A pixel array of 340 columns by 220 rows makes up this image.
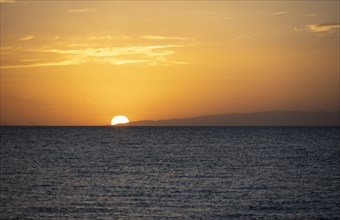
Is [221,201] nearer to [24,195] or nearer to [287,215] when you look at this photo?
[287,215]

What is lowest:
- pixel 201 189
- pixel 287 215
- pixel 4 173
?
pixel 287 215

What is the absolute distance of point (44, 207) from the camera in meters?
48.2

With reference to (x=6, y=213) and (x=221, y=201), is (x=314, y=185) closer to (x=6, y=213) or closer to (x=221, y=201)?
(x=221, y=201)

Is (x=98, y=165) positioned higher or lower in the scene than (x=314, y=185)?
higher

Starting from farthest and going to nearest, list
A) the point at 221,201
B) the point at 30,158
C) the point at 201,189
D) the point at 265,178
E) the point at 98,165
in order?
the point at 30,158 → the point at 98,165 → the point at 265,178 → the point at 201,189 → the point at 221,201

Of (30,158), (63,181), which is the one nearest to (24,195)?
(63,181)

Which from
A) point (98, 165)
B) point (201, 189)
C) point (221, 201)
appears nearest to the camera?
point (221, 201)

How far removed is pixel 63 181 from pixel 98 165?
77.4 ft

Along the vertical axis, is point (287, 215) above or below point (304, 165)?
below

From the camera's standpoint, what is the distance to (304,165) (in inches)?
3696

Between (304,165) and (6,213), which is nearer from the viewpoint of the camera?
(6,213)

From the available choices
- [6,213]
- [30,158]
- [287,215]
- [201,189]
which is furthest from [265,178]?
[30,158]

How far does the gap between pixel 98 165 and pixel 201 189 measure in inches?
1355

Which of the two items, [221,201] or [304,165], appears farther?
[304,165]
